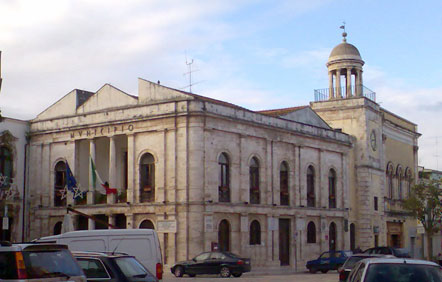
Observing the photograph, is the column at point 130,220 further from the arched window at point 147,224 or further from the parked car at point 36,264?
the parked car at point 36,264

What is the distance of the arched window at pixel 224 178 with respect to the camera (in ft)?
131

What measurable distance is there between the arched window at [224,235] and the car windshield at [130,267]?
24.4 m

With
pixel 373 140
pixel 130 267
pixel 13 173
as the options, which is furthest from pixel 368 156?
pixel 130 267

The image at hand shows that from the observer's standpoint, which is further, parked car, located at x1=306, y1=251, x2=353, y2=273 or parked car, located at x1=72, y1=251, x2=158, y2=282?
parked car, located at x1=306, y1=251, x2=353, y2=273

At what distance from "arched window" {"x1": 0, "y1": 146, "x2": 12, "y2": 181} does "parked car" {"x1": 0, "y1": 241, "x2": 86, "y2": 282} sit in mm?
33052

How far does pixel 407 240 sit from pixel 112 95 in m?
32.2

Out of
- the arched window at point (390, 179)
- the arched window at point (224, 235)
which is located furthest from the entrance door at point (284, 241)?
the arched window at point (390, 179)

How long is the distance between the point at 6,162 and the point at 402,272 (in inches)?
1397

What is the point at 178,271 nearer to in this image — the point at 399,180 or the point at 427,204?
the point at 427,204

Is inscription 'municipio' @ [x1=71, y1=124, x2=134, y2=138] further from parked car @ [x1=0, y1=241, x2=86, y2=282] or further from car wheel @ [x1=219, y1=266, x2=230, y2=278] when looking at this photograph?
parked car @ [x1=0, y1=241, x2=86, y2=282]

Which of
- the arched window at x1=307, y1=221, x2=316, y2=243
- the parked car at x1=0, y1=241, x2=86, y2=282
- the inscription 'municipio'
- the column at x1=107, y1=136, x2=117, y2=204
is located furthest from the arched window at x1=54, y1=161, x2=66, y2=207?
the parked car at x1=0, y1=241, x2=86, y2=282

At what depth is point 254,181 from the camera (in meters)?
42.6

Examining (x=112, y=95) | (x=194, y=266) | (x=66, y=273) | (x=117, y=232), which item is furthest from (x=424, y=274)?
(x=112, y=95)

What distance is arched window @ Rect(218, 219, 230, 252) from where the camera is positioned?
39591 millimetres
